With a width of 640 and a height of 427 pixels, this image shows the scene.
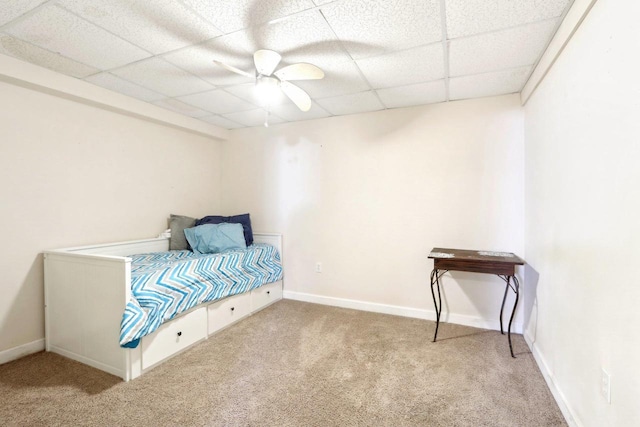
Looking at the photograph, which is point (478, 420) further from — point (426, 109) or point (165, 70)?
point (165, 70)

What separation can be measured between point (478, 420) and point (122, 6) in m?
2.99

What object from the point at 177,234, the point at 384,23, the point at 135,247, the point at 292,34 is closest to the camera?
the point at 384,23

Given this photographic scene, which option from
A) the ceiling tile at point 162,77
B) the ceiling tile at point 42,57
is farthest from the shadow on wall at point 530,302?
the ceiling tile at point 42,57

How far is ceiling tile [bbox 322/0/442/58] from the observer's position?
1571mm

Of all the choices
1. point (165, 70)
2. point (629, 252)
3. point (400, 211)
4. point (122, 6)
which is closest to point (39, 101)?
point (165, 70)

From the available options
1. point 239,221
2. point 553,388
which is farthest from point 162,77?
point 553,388

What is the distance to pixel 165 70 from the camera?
91.4 inches

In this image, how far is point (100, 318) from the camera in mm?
2094

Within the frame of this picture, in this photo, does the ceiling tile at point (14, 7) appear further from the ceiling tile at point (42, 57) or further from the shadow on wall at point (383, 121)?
the shadow on wall at point (383, 121)

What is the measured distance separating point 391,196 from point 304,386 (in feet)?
6.69

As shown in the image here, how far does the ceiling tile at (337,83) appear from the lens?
2297 millimetres

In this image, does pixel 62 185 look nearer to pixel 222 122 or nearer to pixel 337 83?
pixel 222 122

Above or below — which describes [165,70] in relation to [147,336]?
above

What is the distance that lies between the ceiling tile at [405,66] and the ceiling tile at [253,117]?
140 cm
